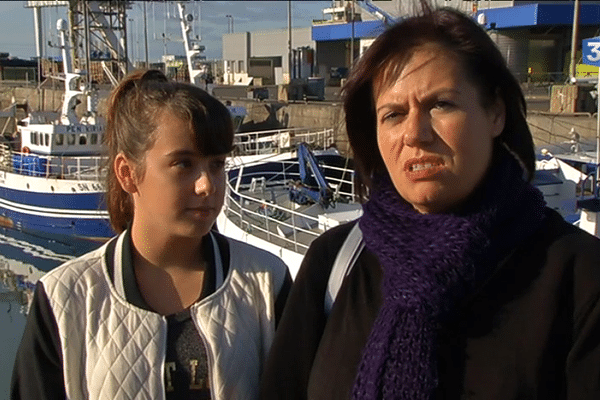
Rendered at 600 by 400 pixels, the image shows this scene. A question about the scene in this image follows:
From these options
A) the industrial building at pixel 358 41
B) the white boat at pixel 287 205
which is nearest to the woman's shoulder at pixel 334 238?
the white boat at pixel 287 205

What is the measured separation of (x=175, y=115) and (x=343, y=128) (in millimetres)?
532

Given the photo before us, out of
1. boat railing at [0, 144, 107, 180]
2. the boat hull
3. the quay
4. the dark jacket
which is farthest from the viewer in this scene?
boat railing at [0, 144, 107, 180]

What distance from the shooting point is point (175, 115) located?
6.95ft

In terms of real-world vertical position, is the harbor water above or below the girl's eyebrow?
below

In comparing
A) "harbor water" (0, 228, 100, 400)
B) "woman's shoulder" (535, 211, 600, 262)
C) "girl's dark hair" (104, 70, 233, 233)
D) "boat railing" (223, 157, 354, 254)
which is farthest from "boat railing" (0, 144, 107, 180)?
"woman's shoulder" (535, 211, 600, 262)

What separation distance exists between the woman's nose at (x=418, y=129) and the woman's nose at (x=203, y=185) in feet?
2.35

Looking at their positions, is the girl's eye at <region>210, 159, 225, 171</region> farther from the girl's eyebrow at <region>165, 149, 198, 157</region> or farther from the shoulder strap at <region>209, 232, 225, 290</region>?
the shoulder strap at <region>209, 232, 225, 290</region>

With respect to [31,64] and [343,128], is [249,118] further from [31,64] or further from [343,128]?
[31,64]

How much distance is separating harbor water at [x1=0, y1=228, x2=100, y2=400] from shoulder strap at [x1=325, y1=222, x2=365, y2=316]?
25.1 ft

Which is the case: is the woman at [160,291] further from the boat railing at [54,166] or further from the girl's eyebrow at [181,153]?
the boat railing at [54,166]

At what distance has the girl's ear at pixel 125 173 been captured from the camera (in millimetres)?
2197

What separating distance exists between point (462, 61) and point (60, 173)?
1797cm

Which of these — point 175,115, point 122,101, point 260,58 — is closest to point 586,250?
point 175,115

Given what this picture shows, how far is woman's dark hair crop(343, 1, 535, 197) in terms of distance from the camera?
5.54ft
